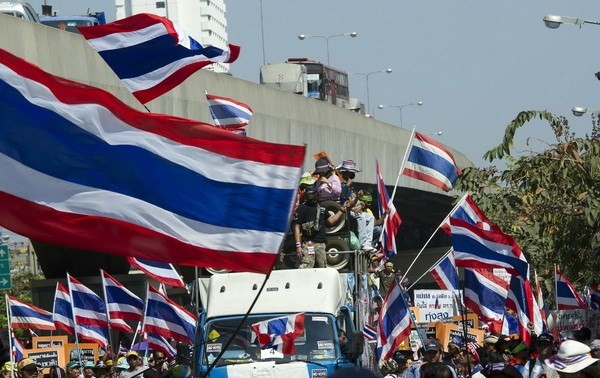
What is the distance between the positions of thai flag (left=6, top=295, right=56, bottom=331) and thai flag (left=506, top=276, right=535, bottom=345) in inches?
368

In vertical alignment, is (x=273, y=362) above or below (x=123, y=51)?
below

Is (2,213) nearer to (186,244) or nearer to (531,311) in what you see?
(186,244)

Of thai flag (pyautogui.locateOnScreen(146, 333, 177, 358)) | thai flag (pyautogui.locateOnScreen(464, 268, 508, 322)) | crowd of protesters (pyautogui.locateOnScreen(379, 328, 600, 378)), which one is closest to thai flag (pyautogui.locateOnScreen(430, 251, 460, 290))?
crowd of protesters (pyautogui.locateOnScreen(379, 328, 600, 378))

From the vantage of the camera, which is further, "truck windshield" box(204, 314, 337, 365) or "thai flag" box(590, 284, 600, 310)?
"thai flag" box(590, 284, 600, 310)

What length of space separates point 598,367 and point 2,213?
10.5 ft

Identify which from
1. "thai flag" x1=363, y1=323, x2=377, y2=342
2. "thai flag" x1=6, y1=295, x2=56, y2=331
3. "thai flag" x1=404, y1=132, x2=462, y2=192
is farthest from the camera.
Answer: "thai flag" x1=6, y1=295, x2=56, y2=331

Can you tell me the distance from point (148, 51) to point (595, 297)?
13.0 metres

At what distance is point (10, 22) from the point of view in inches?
896

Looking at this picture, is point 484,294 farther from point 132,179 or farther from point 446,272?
point 132,179

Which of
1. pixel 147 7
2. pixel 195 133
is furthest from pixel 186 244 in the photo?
pixel 147 7

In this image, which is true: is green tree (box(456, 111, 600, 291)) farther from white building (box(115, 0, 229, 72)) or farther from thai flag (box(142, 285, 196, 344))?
white building (box(115, 0, 229, 72))

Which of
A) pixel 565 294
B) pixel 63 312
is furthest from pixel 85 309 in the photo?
pixel 565 294

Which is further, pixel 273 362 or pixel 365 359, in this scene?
pixel 365 359

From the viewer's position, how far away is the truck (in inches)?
676
